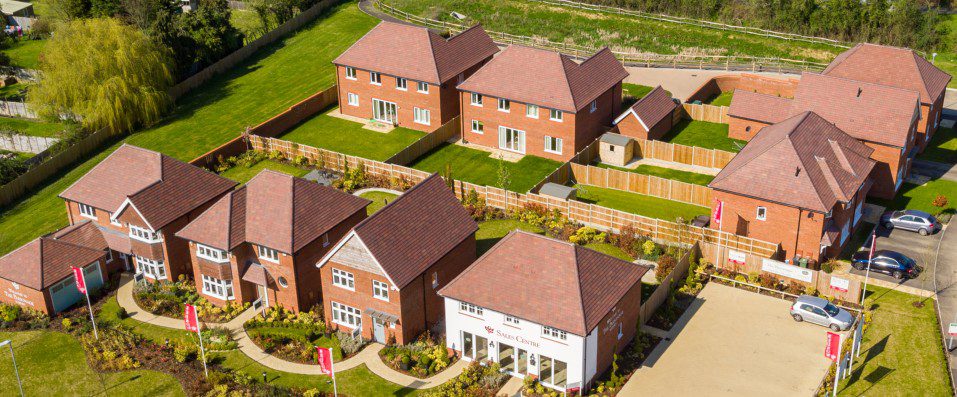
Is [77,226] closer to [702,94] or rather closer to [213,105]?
[213,105]

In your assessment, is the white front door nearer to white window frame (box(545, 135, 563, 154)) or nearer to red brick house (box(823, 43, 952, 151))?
white window frame (box(545, 135, 563, 154))

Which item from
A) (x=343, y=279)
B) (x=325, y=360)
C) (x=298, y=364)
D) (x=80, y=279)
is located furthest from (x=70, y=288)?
(x=325, y=360)

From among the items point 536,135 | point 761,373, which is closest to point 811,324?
point 761,373

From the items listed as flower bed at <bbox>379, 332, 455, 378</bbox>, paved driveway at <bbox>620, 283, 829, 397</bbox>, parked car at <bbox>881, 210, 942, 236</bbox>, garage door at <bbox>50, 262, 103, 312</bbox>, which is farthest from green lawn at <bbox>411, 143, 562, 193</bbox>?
garage door at <bbox>50, 262, 103, 312</bbox>

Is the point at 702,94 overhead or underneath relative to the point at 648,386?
overhead

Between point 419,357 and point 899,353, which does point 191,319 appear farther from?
point 899,353

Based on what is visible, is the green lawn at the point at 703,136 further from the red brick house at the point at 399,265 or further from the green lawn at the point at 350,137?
the red brick house at the point at 399,265
